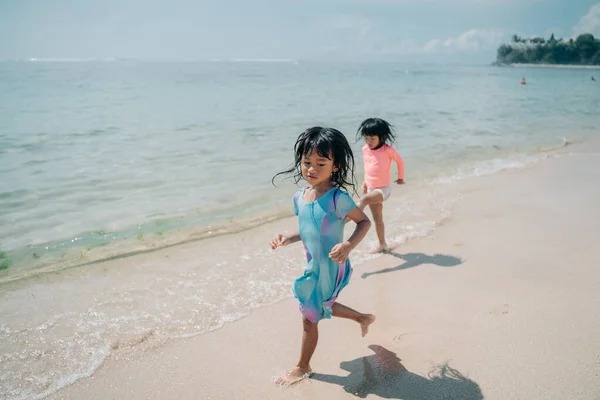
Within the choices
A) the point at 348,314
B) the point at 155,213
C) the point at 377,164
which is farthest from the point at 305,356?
the point at 155,213

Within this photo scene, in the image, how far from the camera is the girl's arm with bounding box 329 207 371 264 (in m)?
2.43

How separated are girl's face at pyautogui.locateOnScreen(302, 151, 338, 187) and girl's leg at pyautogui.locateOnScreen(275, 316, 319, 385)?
0.82 metres

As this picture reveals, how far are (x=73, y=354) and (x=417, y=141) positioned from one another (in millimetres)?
11220

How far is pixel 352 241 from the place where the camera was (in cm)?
252

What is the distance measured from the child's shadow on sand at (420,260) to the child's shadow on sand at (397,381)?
152 cm

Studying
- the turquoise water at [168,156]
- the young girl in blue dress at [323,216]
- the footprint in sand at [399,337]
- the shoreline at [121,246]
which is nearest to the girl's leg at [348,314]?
the young girl in blue dress at [323,216]

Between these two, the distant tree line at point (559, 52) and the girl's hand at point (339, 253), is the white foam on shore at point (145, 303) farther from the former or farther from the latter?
the distant tree line at point (559, 52)

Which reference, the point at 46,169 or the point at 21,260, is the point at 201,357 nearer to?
the point at 21,260

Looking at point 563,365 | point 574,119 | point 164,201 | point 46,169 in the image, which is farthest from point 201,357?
point 574,119

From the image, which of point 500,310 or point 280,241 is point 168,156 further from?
point 500,310

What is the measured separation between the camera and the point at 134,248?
18.7 feet

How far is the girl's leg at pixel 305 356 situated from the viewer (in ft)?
9.09

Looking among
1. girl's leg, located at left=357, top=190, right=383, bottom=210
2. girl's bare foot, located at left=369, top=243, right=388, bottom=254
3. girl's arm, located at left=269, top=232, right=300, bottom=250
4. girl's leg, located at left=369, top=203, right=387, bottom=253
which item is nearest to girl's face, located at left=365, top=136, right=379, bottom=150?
girl's leg, located at left=357, top=190, right=383, bottom=210

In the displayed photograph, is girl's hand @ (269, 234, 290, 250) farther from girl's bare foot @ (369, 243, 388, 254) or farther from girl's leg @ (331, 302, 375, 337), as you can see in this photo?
girl's bare foot @ (369, 243, 388, 254)
